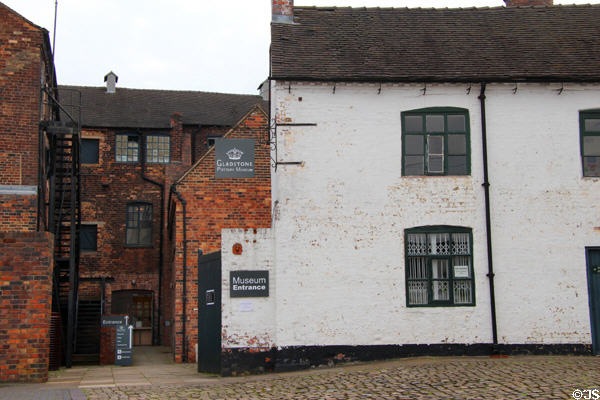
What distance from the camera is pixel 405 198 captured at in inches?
554

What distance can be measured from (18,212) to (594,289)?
1387 cm

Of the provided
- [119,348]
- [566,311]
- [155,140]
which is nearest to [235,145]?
[119,348]

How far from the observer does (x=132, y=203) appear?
29031 mm

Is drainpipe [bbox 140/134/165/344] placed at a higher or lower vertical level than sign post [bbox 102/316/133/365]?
higher

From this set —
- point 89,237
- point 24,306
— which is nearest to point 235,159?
point 24,306

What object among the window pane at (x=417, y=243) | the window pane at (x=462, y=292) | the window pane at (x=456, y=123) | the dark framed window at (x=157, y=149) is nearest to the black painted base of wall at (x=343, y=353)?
the window pane at (x=462, y=292)

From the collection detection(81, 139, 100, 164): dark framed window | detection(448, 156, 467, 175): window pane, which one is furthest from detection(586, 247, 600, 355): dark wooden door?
detection(81, 139, 100, 164): dark framed window

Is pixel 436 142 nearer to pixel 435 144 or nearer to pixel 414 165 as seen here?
Result: pixel 435 144

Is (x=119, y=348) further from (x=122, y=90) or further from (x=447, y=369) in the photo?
(x=122, y=90)

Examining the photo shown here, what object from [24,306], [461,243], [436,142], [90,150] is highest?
[90,150]

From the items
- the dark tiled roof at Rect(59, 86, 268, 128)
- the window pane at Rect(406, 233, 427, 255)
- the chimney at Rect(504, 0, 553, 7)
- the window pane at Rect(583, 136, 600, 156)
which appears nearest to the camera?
the window pane at Rect(406, 233, 427, 255)

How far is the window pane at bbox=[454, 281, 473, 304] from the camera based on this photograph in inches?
544

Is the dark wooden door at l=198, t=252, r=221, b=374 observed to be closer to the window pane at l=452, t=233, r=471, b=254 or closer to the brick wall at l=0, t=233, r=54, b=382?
the brick wall at l=0, t=233, r=54, b=382

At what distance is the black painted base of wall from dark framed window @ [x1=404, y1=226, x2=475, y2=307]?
93cm
